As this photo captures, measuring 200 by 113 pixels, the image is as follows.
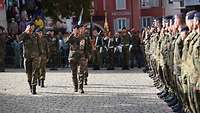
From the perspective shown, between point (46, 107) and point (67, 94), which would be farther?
point (67, 94)

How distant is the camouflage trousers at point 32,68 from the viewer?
15.8 meters

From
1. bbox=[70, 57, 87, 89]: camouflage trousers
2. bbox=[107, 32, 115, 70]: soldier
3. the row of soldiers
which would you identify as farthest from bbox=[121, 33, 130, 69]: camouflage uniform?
the row of soldiers

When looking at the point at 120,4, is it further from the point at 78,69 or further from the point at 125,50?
the point at 78,69

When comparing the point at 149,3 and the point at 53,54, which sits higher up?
the point at 149,3

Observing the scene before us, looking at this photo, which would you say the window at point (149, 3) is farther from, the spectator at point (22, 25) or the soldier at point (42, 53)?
the soldier at point (42, 53)

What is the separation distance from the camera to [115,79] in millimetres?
19703

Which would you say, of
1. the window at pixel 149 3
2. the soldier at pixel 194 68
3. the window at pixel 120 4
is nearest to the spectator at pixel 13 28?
the soldier at pixel 194 68

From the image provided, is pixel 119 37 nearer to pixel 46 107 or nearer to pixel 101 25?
pixel 46 107

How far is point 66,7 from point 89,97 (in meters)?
29.0

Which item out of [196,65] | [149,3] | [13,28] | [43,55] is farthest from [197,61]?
[149,3]

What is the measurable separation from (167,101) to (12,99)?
13.8 feet

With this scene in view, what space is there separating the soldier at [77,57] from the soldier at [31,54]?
1.07 m

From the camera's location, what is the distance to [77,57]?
50.7ft

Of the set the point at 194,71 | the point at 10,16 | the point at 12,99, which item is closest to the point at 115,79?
the point at 12,99
